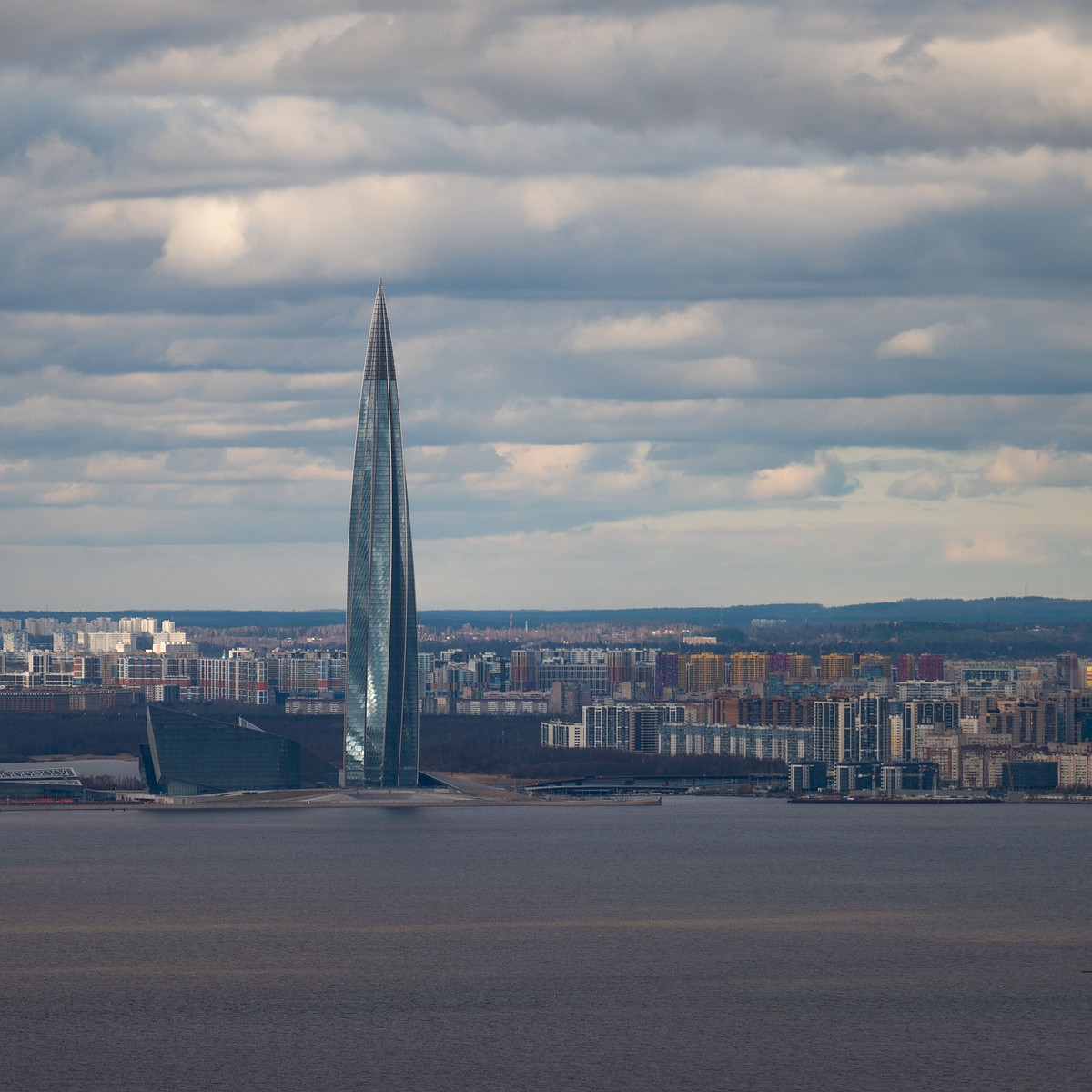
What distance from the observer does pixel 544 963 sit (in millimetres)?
44938

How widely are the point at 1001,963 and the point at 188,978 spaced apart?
14.3 meters

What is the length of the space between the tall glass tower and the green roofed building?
9.54ft

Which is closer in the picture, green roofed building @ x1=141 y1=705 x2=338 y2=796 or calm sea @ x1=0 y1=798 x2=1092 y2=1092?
calm sea @ x1=0 y1=798 x2=1092 y2=1092

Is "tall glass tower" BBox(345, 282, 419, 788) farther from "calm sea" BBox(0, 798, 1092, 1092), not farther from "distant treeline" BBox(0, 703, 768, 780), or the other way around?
"calm sea" BBox(0, 798, 1092, 1092)

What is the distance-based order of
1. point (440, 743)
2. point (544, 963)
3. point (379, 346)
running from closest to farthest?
point (544, 963), point (379, 346), point (440, 743)

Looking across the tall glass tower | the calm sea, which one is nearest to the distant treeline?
the tall glass tower

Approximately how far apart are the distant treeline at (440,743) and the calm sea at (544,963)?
3721 centimetres

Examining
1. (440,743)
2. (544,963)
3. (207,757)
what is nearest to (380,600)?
(207,757)

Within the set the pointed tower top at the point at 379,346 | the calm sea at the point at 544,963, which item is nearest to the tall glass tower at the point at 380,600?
the pointed tower top at the point at 379,346

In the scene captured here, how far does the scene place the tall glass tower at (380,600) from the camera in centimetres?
9306

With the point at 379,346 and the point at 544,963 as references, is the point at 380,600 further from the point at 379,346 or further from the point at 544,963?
the point at 544,963

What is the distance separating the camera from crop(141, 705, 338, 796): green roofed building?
94.8 m

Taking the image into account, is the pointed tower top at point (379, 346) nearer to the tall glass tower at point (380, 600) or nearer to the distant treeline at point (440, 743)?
the tall glass tower at point (380, 600)

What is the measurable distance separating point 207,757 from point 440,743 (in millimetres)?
29173
